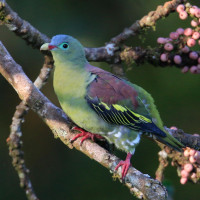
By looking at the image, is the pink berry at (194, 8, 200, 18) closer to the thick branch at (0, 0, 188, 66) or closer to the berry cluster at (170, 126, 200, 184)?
the thick branch at (0, 0, 188, 66)

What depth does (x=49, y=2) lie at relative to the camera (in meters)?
4.46

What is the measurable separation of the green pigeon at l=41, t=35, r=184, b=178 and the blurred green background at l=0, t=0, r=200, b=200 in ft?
4.18

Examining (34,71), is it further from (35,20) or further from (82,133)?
(82,133)

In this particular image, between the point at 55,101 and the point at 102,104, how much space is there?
1.80 meters

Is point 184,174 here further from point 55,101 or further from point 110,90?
point 55,101

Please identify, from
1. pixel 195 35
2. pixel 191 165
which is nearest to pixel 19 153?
pixel 191 165

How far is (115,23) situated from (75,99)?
1.90 m

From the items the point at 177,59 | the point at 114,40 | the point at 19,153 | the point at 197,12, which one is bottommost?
the point at 19,153

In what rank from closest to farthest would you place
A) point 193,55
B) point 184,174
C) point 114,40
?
point 184,174, point 193,55, point 114,40

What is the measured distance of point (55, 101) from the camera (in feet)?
15.7

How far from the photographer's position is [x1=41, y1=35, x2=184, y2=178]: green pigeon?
302 cm

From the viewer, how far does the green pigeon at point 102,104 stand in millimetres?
3016

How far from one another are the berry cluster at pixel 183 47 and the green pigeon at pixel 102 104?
44 cm

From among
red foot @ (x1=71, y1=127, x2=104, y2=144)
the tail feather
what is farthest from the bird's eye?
the tail feather
